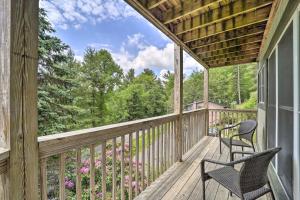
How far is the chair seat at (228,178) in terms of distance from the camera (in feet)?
5.90

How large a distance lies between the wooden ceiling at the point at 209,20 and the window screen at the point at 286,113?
99 centimetres

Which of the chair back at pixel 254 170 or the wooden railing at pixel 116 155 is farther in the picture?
the chair back at pixel 254 170

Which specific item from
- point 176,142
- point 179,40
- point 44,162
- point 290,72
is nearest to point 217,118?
point 176,142

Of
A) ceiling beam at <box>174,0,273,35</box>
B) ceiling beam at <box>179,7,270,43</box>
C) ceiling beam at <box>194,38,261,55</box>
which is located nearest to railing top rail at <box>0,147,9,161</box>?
ceiling beam at <box>174,0,273,35</box>

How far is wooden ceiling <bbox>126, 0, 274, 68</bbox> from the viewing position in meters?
2.57

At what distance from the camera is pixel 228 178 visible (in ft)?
6.67

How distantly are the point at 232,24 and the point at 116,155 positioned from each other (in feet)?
9.24

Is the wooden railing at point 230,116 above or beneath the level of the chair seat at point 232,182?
above

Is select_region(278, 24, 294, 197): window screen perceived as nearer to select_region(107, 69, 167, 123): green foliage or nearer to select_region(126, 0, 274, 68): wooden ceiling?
select_region(126, 0, 274, 68): wooden ceiling

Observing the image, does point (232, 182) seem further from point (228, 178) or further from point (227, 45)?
point (227, 45)

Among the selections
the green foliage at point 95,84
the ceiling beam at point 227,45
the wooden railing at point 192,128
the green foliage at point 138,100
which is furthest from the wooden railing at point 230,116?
the green foliage at point 138,100

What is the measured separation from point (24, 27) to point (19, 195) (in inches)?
34.2

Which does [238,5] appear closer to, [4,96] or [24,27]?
[24,27]

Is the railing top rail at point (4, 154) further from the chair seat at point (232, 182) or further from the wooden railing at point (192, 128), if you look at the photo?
the wooden railing at point (192, 128)
